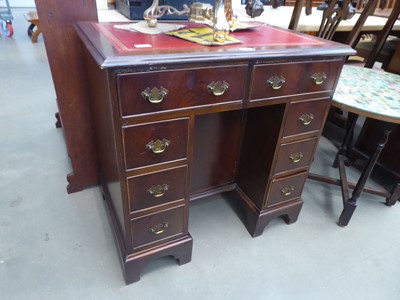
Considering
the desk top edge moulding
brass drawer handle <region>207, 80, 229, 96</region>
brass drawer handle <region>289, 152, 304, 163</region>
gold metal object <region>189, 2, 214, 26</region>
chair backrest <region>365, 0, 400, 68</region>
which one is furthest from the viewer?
chair backrest <region>365, 0, 400, 68</region>

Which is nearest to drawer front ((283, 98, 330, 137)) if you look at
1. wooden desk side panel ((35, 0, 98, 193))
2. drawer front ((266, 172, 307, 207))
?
drawer front ((266, 172, 307, 207))

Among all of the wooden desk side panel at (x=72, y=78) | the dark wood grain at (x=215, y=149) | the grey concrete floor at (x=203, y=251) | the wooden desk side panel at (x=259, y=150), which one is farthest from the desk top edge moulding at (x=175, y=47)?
the grey concrete floor at (x=203, y=251)

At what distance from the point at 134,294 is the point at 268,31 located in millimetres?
1139

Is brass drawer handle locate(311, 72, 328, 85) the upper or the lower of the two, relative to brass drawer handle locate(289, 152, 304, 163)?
upper

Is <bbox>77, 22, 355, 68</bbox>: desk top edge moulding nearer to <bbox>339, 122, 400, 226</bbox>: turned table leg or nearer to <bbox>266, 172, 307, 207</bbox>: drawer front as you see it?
<bbox>339, 122, 400, 226</bbox>: turned table leg

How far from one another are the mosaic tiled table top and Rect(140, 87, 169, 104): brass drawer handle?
73 cm

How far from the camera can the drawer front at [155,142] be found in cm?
78

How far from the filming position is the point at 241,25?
109 centimetres

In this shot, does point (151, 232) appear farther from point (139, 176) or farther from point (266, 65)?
point (266, 65)

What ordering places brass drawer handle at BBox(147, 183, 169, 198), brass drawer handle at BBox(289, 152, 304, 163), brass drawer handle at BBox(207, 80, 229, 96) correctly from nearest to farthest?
1. brass drawer handle at BBox(207, 80, 229, 96)
2. brass drawer handle at BBox(147, 183, 169, 198)
3. brass drawer handle at BBox(289, 152, 304, 163)

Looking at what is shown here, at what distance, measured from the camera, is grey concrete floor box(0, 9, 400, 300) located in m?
1.08

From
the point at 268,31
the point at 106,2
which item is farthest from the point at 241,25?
the point at 106,2

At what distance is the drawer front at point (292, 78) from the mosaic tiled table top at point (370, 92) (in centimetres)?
17

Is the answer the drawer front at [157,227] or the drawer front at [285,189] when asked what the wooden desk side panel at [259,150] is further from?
the drawer front at [157,227]
